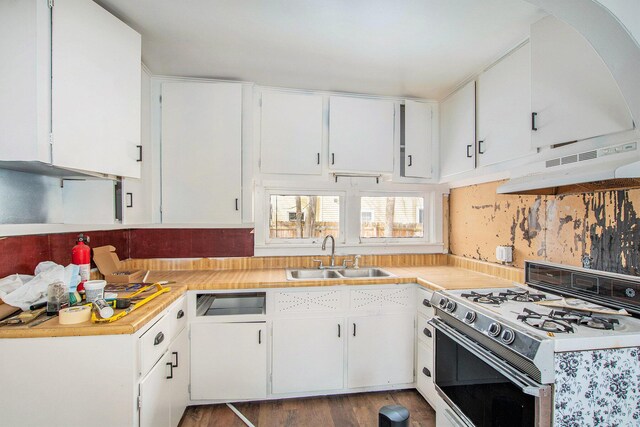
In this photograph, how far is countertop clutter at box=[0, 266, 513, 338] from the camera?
1.25 meters

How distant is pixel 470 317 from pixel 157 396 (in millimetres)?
1595

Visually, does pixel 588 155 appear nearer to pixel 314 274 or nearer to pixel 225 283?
pixel 314 274

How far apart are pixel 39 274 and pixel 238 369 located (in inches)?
50.0

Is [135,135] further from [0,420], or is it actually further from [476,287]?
[476,287]

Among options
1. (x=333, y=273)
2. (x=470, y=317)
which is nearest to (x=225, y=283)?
(x=333, y=273)

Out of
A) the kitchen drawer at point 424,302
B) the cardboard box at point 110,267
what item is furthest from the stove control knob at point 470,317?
the cardboard box at point 110,267

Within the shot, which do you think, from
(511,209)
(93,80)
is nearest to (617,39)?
(511,209)

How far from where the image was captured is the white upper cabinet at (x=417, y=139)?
8.84 ft

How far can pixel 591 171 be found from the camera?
121 cm

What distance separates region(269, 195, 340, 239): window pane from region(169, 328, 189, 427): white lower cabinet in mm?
1084

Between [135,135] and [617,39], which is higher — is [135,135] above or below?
below

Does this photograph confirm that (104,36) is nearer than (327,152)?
Yes

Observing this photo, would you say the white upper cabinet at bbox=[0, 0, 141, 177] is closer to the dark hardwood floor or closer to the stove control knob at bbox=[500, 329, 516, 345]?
the dark hardwood floor

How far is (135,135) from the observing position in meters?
1.81
